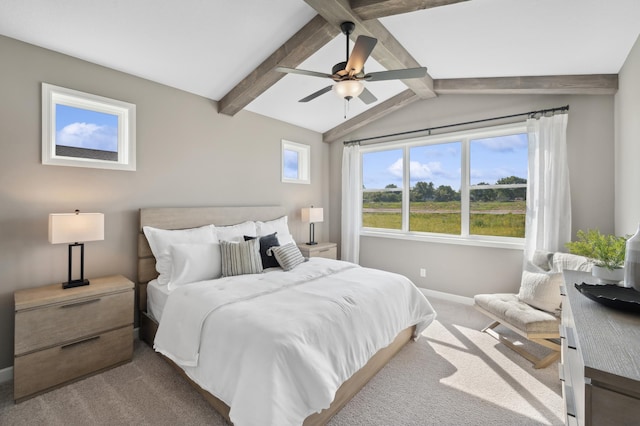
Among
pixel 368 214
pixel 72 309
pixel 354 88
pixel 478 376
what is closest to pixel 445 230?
pixel 368 214

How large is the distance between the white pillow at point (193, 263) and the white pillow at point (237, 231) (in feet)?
1.58

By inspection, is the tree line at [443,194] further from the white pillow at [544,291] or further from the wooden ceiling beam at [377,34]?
the wooden ceiling beam at [377,34]

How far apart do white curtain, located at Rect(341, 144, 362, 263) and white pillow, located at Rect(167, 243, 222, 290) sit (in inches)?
103

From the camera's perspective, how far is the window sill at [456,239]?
372 cm

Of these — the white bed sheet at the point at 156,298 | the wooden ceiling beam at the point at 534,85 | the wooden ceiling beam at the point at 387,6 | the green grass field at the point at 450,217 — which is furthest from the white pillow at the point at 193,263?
the wooden ceiling beam at the point at 534,85

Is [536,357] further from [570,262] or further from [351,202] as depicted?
[351,202]

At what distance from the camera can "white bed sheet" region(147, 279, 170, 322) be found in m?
2.71

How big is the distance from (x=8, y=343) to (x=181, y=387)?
153 centimetres

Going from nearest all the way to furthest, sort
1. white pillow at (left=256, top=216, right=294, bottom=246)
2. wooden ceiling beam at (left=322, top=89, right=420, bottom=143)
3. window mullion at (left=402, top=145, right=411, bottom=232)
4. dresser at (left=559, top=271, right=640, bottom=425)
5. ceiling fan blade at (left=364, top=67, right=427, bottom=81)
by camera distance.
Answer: dresser at (left=559, top=271, right=640, bottom=425), ceiling fan blade at (left=364, top=67, right=427, bottom=81), white pillow at (left=256, top=216, right=294, bottom=246), wooden ceiling beam at (left=322, top=89, right=420, bottom=143), window mullion at (left=402, top=145, right=411, bottom=232)

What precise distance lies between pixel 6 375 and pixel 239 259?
6.61 feet

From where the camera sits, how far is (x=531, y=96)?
11.6ft

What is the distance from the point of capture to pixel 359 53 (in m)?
2.10

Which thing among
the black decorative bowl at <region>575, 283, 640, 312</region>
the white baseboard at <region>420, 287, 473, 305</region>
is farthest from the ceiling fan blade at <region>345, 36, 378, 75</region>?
the white baseboard at <region>420, 287, 473, 305</region>

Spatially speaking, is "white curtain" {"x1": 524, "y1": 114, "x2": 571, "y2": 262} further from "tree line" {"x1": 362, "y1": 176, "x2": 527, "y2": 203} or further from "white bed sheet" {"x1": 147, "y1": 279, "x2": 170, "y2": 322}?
"white bed sheet" {"x1": 147, "y1": 279, "x2": 170, "y2": 322}
